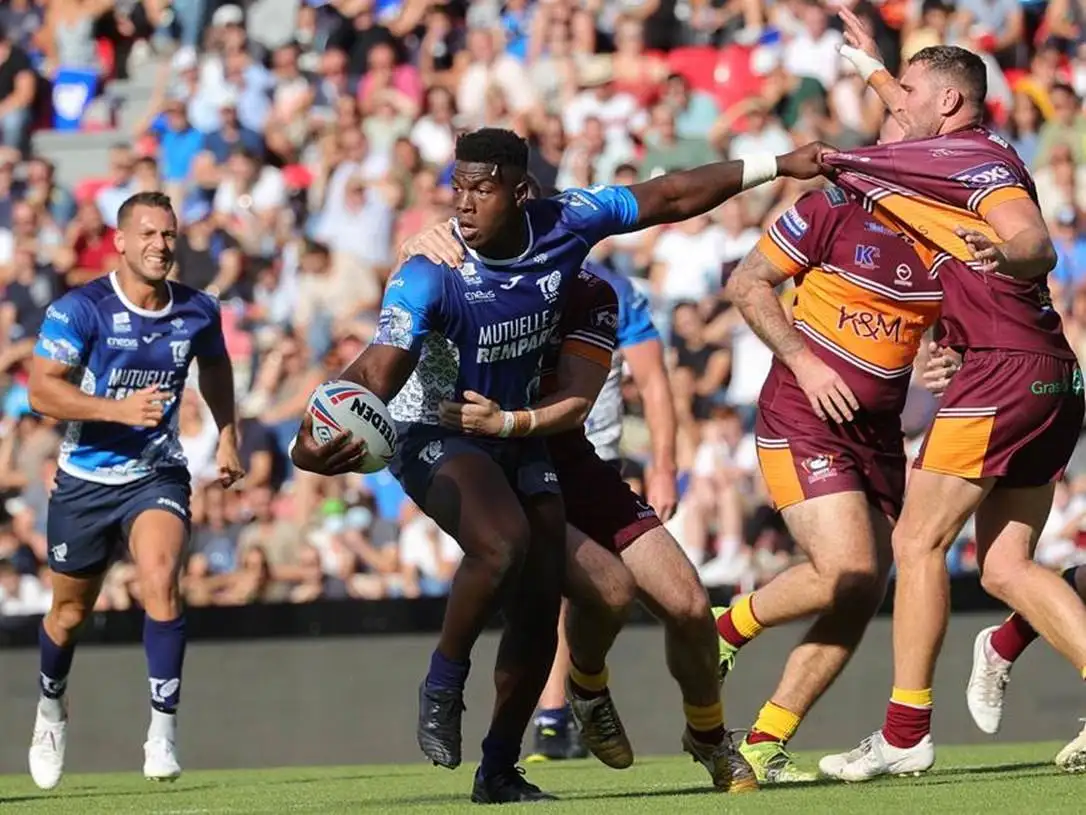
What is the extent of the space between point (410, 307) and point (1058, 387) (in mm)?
2552

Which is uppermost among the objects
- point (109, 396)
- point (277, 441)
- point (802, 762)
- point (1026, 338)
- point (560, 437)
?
point (1026, 338)

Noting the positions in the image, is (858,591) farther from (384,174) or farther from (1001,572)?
(384,174)

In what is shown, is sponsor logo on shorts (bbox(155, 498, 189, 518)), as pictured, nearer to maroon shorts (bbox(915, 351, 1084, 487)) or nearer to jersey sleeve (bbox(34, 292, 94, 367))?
jersey sleeve (bbox(34, 292, 94, 367))

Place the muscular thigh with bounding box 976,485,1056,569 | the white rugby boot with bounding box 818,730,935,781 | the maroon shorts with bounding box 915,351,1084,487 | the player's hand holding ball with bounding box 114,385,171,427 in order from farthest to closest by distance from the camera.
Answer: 1. the player's hand holding ball with bounding box 114,385,171,427
2. the muscular thigh with bounding box 976,485,1056,569
3. the white rugby boot with bounding box 818,730,935,781
4. the maroon shorts with bounding box 915,351,1084,487

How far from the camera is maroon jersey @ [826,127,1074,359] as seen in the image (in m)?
7.98

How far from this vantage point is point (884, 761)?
8.30 metres

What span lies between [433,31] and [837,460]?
12361 mm

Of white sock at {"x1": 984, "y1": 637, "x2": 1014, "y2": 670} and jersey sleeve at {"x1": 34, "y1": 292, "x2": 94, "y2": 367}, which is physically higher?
jersey sleeve at {"x1": 34, "y1": 292, "x2": 94, "y2": 367}

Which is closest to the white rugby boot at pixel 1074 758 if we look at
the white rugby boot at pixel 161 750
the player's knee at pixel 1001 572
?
the player's knee at pixel 1001 572

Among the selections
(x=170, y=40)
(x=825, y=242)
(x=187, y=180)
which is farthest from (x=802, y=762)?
(x=170, y=40)

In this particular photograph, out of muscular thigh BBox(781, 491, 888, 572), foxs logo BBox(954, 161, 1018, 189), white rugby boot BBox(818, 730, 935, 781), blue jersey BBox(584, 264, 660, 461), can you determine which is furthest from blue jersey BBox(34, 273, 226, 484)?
foxs logo BBox(954, 161, 1018, 189)

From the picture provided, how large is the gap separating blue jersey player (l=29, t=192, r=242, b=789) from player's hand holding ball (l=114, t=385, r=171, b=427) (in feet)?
0.79

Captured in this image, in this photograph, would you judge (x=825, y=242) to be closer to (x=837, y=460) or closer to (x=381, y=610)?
(x=837, y=460)

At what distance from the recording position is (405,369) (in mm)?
7344
